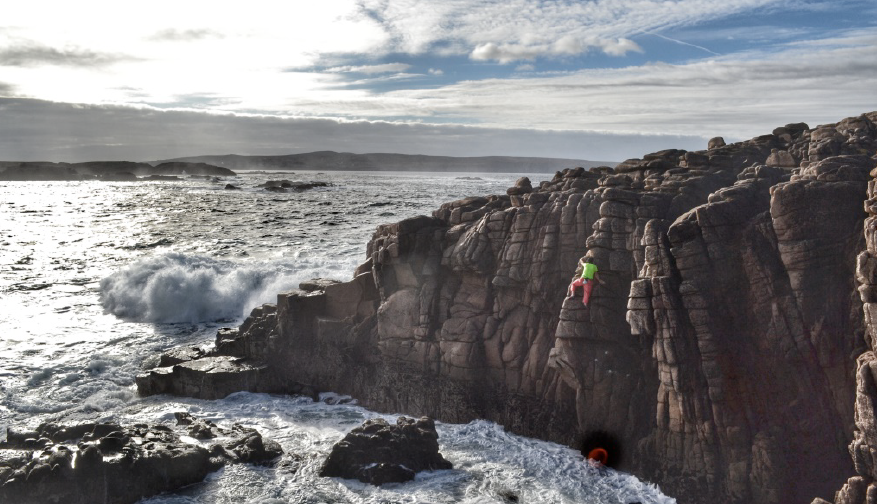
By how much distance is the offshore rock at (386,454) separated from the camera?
70.1 feet

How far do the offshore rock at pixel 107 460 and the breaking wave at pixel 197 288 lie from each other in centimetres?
1697

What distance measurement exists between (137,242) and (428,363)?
4539 centimetres

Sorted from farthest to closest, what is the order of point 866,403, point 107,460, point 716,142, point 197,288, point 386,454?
1. point 197,288
2. point 716,142
3. point 386,454
4. point 107,460
5. point 866,403

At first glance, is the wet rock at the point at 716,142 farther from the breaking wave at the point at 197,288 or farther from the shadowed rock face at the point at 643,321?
the breaking wave at the point at 197,288

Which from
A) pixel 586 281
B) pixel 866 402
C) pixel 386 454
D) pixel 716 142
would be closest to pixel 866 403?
pixel 866 402

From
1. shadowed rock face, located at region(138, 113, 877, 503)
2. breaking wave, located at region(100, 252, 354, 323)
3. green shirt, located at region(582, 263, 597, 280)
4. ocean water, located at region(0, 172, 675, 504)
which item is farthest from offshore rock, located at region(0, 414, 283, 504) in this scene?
breaking wave, located at region(100, 252, 354, 323)

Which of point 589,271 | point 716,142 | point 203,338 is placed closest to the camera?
point 589,271

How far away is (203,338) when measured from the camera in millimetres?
35719

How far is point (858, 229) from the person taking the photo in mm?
19125

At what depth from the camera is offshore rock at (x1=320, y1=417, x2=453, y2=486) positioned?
2138cm

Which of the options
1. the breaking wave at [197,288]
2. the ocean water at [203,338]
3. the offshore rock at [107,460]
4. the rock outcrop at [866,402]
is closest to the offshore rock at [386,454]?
the ocean water at [203,338]

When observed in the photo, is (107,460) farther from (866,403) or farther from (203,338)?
(866,403)

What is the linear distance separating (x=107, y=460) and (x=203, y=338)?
51.4 feet

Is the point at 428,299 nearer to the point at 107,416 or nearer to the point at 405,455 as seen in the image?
the point at 405,455
